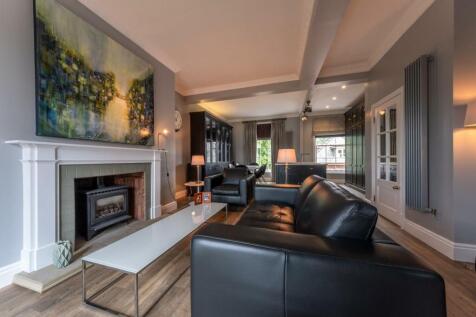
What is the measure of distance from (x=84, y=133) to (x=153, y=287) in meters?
1.77

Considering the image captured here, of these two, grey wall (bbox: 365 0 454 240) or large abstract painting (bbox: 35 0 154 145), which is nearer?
large abstract painting (bbox: 35 0 154 145)

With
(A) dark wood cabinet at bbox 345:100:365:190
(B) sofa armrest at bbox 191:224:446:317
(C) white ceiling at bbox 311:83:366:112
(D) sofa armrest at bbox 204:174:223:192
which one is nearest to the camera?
(B) sofa armrest at bbox 191:224:446:317

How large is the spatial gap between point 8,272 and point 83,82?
6.10 ft

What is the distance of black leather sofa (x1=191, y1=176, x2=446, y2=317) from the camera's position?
2.35ft

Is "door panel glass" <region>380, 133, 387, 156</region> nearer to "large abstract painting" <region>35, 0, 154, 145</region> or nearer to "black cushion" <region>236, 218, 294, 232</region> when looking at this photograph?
"black cushion" <region>236, 218, 294, 232</region>

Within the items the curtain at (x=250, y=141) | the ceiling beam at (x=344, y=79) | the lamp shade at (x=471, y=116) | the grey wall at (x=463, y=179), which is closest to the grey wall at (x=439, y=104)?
the grey wall at (x=463, y=179)

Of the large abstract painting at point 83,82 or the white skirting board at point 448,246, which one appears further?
the white skirting board at point 448,246

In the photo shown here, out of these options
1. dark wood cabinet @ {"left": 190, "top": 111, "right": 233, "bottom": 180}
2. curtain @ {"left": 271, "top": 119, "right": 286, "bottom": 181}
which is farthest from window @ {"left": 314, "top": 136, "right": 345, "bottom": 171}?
dark wood cabinet @ {"left": 190, "top": 111, "right": 233, "bottom": 180}

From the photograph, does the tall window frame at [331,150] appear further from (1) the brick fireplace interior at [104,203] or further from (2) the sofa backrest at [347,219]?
(2) the sofa backrest at [347,219]

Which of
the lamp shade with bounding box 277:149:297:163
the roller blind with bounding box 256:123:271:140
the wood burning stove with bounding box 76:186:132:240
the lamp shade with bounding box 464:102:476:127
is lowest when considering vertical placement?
the wood burning stove with bounding box 76:186:132:240

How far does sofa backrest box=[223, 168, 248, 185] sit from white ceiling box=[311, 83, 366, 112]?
2.56 m

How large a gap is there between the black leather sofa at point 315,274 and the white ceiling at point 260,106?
4672 mm

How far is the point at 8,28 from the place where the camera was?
5.05 ft

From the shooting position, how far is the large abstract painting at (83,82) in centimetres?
174
